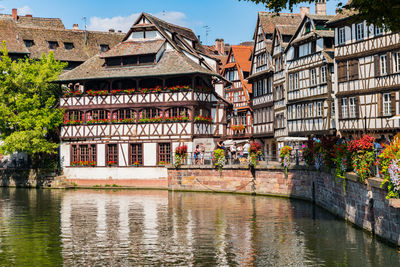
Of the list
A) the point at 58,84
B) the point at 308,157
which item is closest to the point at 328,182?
the point at 308,157

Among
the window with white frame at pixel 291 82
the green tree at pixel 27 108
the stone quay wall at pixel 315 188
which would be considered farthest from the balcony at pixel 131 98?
the window with white frame at pixel 291 82

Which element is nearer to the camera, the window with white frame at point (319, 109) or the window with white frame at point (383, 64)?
the window with white frame at point (383, 64)

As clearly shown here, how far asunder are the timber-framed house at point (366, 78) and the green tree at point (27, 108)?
76.9 ft

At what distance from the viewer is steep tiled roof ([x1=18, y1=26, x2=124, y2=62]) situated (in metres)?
62.7

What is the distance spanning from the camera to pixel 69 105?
163 ft

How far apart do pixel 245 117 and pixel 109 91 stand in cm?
1709

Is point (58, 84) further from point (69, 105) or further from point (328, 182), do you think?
point (328, 182)

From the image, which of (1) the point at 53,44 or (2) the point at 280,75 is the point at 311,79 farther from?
(1) the point at 53,44

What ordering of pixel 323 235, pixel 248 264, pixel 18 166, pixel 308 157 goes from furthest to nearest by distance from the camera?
pixel 18 166 < pixel 308 157 < pixel 323 235 < pixel 248 264

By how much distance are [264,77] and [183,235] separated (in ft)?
104

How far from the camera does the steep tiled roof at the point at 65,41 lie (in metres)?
62.7

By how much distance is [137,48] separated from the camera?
163ft

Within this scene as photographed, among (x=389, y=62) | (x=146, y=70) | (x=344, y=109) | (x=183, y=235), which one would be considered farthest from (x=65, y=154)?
(x=183, y=235)

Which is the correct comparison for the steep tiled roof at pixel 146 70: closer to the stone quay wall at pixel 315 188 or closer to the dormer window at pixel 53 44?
the stone quay wall at pixel 315 188
